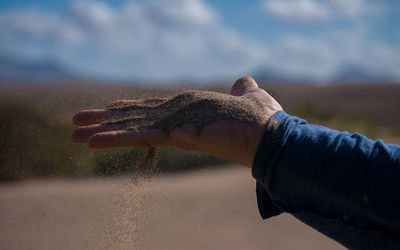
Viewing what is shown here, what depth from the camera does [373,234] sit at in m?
1.74

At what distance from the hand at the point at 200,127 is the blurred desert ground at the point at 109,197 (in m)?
0.55

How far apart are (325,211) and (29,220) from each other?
3023 mm

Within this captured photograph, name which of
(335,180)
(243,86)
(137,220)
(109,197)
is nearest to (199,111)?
(243,86)

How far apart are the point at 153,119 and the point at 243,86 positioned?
63 cm

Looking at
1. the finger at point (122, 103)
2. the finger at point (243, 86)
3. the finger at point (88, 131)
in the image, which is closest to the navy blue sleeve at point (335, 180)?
the finger at point (243, 86)

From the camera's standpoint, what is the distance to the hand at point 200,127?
1923 mm

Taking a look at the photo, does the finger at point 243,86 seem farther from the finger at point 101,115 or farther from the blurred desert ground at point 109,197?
the finger at point 101,115

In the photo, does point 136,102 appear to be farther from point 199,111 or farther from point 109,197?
point 109,197

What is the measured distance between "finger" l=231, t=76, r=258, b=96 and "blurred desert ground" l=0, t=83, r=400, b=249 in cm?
40

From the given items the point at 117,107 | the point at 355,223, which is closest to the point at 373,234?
the point at 355,223

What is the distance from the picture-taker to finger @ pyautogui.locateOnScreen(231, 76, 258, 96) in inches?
99.2

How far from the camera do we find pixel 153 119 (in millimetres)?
2314

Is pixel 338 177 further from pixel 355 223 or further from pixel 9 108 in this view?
pixel 9 108

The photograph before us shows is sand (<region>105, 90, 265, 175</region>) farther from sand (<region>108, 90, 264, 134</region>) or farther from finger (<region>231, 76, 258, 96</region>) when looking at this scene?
finger (<region>231, 76, 258, 96</region>)
